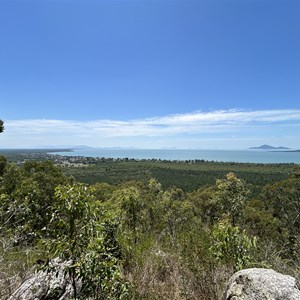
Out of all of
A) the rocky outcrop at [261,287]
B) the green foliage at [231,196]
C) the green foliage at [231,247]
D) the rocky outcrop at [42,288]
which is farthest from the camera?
the green foliage at [231,196]

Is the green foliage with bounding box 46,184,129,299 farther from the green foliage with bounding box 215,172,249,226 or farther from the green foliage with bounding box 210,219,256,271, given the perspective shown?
the green foliage with bounding box 215,172,249,226

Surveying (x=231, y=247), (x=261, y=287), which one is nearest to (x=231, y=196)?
(x=231, y=247)

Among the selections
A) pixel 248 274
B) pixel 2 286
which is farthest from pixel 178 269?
pixel 2 286

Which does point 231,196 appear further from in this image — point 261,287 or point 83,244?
point 83,244

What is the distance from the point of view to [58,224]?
2.78 m

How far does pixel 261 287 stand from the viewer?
2.75 meters

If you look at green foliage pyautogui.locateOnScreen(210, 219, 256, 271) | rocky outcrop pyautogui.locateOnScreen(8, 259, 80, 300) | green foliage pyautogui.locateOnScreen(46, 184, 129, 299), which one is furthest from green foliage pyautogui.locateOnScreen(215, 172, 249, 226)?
green foliage pyautogui.locateOnScreen(46, 184, 129, 299)

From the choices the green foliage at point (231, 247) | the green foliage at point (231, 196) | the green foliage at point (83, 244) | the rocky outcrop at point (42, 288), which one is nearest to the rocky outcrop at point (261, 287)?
the green foliage at point (231, 247)

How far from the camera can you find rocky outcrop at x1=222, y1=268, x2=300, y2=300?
105 inches

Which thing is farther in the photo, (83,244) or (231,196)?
(231,196)

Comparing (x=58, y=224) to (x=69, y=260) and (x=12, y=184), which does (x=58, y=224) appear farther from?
(x=12, y=184)

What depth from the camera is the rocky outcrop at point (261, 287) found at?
2.66 m

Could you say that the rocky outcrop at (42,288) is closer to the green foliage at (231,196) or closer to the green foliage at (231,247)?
the green foliage at (231,247)

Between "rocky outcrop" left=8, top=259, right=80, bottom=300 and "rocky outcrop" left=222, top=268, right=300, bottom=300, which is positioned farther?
"rocky outcrop" left=8, top=259, right=80, bottom=300
